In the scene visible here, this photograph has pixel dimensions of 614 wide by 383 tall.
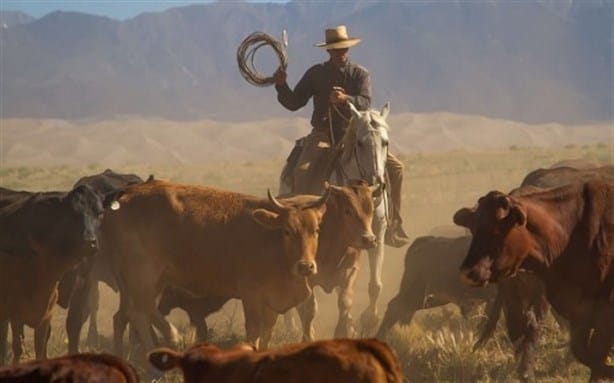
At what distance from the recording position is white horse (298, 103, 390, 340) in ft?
37.1

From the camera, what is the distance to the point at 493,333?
35.9 feet

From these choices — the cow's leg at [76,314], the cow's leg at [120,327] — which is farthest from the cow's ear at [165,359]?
the cow's leg at [76,314]

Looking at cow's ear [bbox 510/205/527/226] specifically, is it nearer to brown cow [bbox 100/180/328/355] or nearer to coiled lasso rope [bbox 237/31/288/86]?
brown cow [bbox 100/180/328/355]

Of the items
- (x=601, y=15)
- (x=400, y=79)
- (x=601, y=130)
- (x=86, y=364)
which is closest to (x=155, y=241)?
(x=86, y=364)

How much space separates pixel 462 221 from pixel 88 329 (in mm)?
6284

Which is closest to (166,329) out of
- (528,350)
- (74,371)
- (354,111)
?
(354,111)

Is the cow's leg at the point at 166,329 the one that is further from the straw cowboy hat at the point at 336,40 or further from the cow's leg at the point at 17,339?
the straw cowboy hat at the point at 336,40

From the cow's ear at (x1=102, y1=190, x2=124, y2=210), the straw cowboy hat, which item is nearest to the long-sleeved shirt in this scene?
the straw cowboy hat

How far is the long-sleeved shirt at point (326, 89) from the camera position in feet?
43.1

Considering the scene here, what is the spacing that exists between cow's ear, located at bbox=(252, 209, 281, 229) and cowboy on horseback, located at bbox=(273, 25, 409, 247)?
9.33 ft

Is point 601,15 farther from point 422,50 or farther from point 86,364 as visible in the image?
point 86,364

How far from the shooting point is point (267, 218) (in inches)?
396

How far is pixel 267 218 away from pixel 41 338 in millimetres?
2194

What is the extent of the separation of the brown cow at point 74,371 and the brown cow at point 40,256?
4388 millimetres
